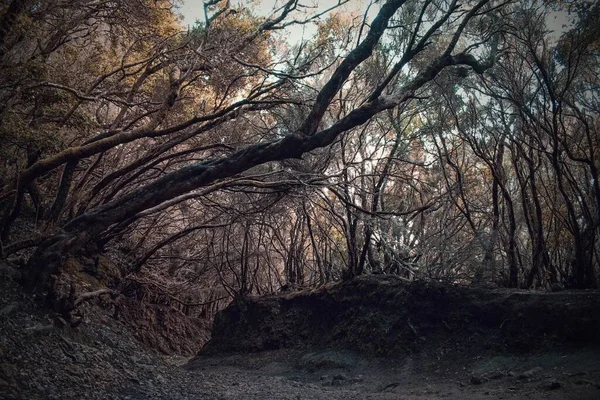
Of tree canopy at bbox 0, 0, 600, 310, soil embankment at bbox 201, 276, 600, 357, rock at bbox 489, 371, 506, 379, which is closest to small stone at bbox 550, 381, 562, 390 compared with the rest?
rock at bbox 489, 371, 506, 379

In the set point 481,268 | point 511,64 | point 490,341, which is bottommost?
point 490,341

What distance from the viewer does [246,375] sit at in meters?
7.29

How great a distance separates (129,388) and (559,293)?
6.01m

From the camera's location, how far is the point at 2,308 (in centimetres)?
428

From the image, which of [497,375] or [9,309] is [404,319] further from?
[9,309]

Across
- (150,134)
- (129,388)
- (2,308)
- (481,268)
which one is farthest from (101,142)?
(481,268)

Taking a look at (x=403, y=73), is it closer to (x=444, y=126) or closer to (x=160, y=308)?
(x=444, y=126)

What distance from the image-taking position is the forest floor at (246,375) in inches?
152

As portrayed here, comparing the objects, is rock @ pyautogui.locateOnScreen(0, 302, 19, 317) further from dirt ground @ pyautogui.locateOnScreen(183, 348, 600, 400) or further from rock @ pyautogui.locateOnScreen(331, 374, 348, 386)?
rock @ pyautogui.locateOnScreen(331, 374, 348, 386)

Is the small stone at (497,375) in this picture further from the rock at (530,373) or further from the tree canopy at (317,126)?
the tree canopy at (317,126)

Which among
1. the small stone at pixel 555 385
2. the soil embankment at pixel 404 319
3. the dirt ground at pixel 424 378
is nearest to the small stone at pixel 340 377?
the dirt ground at pixel 424 378

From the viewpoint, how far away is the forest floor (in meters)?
3.87

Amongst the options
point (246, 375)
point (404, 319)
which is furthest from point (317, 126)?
point (246, 375)

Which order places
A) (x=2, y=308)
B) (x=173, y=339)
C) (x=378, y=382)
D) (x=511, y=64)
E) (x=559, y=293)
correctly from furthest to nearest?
1. (x=173, y=339)
2. (x=511, y=64)
3. (x=378, y=382)
4. (x=559, y=293)
5. (x=2, y=308)
